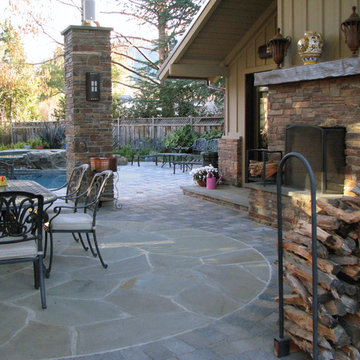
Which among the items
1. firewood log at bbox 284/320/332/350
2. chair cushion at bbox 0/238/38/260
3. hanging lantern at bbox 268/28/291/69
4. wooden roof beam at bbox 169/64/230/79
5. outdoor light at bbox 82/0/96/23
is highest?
outdoor light at bbox 82/0/96/23

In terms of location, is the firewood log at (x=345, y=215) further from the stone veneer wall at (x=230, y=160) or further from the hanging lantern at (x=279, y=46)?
the stone veneer wall at (x=230, y=160)

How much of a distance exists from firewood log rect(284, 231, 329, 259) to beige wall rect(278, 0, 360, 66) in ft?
9.76

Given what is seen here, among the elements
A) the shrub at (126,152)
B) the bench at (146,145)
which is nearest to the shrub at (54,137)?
the shrub at (126,152)

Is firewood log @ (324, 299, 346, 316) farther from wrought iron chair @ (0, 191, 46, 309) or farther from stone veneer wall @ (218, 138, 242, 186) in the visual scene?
stone veneer wall @ (218, 138, 242, 186)

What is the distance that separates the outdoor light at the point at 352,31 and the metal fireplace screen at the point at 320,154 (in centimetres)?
88

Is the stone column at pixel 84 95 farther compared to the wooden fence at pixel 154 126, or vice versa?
the wooden fence at pixel 154 126

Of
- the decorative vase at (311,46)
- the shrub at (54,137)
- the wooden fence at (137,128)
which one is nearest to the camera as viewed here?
the decorative vase at (311,46)

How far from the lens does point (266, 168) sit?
6277 mm

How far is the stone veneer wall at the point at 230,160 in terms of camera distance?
8750mm

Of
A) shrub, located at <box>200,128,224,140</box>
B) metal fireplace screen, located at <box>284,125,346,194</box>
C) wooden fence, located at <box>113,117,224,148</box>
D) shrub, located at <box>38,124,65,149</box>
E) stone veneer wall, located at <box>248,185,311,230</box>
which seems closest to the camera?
metal fireplace screen, located at <box>284,125,346,194</box>

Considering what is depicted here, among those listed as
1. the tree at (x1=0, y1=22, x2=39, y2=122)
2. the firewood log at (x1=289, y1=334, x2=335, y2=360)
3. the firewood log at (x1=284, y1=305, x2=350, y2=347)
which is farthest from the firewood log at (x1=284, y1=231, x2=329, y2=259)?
the tree at (x1=0, y1=22, x2=39, y2=122)

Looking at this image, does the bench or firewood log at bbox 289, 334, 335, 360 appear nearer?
firewood log at bbox 289, 334, 335, 360

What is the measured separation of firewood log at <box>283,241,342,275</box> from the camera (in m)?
2.64

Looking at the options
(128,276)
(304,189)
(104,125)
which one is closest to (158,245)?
(128,276)
